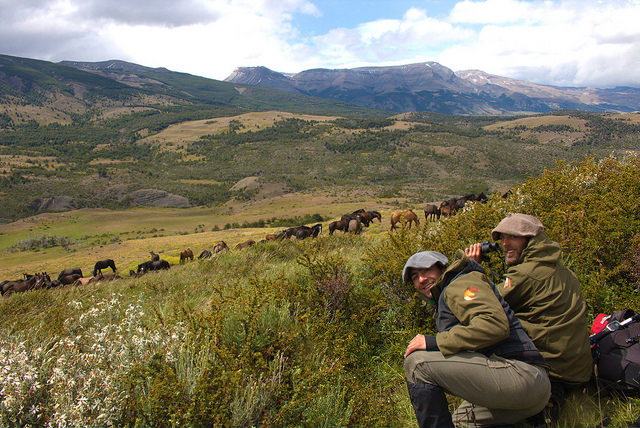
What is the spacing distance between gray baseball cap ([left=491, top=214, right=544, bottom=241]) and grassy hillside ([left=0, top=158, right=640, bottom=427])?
143 centimetres

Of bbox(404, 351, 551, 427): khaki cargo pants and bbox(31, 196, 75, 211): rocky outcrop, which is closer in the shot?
bbox(404, 351, 551, 427): khaki cargo pants

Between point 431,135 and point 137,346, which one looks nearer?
point 137,346

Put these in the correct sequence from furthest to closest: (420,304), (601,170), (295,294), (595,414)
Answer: (601,170)
(295,294)
(420,304)
(595,414)

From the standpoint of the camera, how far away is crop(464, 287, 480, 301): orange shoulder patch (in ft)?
7.88

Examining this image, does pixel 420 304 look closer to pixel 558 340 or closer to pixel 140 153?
pixel 558 340

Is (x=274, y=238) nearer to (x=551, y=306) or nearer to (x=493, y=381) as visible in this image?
(x=551, y=306)

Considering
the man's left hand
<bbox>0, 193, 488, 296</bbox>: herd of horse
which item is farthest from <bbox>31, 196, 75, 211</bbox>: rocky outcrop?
the man's left hand

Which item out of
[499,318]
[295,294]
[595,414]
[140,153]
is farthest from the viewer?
[140,153]

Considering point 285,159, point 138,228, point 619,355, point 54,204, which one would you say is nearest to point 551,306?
point 619,355

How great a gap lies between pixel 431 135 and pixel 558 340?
151662mm

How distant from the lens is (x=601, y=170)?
8.25m

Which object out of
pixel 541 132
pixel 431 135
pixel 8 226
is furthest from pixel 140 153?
pixel 541 132

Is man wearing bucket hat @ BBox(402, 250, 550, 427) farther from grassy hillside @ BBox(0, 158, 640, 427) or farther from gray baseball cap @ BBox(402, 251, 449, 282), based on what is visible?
grassy hillside @ BBox(0, 158, 640, 427)

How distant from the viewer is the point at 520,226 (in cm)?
293
